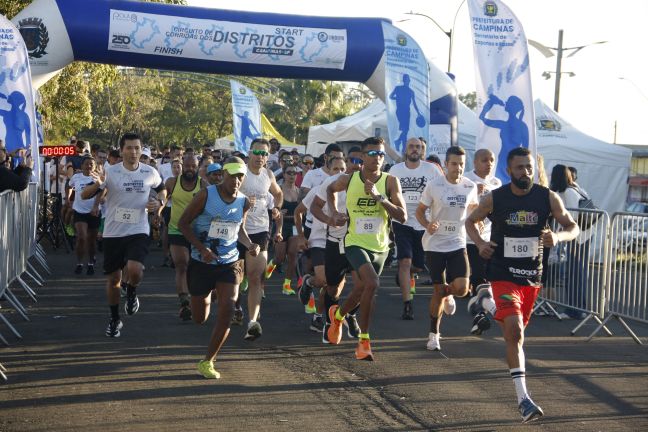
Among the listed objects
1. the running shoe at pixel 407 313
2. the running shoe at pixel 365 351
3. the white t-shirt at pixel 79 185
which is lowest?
the running shoe at pixel 407 313

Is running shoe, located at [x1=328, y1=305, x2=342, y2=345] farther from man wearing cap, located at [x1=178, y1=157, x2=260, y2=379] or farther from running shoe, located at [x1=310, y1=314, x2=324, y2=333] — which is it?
man wearing cap, located at [x1=178, y1=157, x2=260, y2=379]

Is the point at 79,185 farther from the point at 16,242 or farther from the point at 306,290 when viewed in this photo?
the point at 306,290

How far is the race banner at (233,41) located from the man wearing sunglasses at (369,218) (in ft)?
32.0

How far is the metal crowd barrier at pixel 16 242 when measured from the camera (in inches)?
409

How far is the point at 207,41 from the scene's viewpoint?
59.8 feet

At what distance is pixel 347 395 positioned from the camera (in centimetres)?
725

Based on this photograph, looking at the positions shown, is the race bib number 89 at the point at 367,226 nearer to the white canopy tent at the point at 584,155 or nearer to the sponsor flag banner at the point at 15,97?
the sponsor flag banner at the point at 15,97

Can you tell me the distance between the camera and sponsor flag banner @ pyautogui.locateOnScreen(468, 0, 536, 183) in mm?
11453

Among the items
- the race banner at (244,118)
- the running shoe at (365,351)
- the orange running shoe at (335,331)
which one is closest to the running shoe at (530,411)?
the running shoe at (365,351)

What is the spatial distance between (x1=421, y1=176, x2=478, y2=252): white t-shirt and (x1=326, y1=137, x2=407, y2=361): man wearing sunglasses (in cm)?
76

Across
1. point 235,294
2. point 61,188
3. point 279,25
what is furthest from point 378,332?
point 61,188

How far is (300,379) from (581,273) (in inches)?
200

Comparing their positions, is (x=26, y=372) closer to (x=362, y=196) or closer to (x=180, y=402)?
(x=180, y=402)

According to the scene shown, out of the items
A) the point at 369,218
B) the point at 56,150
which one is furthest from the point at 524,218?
the point at 56,150
